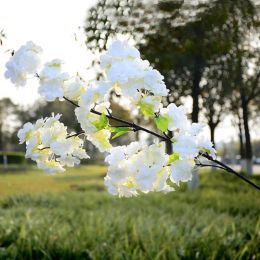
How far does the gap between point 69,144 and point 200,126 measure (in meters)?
0.48

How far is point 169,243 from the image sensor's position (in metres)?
4.27

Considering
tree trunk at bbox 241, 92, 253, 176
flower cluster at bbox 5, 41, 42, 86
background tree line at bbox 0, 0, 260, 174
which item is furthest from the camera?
tree trunk at bbox 241, 92, 253, 176

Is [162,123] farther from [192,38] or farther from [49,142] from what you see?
[192,38]

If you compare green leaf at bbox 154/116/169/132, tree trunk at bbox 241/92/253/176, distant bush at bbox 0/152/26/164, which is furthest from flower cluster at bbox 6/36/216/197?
distant bush at bbox 0/152/26/164

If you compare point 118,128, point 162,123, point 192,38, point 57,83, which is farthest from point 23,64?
point 192,38

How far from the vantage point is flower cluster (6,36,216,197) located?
1518 millimetres

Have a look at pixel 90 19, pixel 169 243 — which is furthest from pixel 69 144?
pixel 169 243

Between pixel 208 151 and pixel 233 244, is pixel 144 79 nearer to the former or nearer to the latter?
pixel 208 151

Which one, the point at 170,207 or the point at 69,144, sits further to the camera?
the point at 170,207

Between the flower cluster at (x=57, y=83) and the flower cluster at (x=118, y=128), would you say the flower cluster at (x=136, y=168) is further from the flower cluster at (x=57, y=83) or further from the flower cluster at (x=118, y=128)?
the flower cluster at (x=57, y=83)

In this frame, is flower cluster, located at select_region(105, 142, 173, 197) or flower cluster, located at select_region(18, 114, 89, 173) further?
flower cluster, located at select_region(18, 114, 89, 173)

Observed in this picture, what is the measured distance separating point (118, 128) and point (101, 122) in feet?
0.21

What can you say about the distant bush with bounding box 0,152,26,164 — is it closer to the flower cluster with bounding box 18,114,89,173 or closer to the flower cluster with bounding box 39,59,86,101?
the flower cluster with bounding box 18,114,89,173

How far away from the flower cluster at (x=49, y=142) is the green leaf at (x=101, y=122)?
0.58ft
